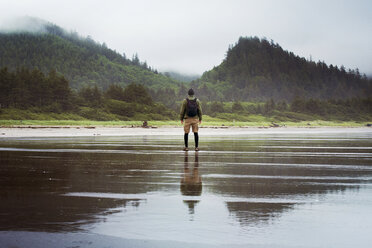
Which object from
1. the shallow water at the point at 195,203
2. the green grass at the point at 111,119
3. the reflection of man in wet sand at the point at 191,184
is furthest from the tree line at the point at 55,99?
the shallow water at the point at 195,203

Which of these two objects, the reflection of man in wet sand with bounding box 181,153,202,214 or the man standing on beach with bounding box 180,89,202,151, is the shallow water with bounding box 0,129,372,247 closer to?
the reflection of man in wet sand with bounding box 181,153,202,214

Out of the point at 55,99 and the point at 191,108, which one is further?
the point at 55,99

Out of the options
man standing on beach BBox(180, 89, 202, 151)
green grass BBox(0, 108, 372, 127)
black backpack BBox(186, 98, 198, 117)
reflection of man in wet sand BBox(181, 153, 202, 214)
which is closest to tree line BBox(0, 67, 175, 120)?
green grass BBox(0, 108, 372, 127)

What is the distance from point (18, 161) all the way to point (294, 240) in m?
8.84

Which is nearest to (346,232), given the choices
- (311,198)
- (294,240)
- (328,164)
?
(294,240)

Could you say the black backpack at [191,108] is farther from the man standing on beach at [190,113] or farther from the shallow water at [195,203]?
the shallow water at [195,203]

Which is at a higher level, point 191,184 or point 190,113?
point 190,113

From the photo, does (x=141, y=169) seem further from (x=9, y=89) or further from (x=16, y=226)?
(x=9, y=89)

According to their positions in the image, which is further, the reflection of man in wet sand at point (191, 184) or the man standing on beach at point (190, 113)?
the man standing on beach at point (190, 113)

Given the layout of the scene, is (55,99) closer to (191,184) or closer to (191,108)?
(191,108)

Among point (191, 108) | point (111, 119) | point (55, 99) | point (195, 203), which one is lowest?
point (195, 203)

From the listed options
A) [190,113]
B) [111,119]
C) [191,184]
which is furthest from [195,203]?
[111,119]

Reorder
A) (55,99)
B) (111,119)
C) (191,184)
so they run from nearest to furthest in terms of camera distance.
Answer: (191,184) → (111,119) → (55,99)

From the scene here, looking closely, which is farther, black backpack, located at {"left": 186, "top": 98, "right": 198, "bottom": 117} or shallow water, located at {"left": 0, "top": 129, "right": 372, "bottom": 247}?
black backpack, located at {"left": 186, "top": 98, "right": 198, "bottom": 117}
